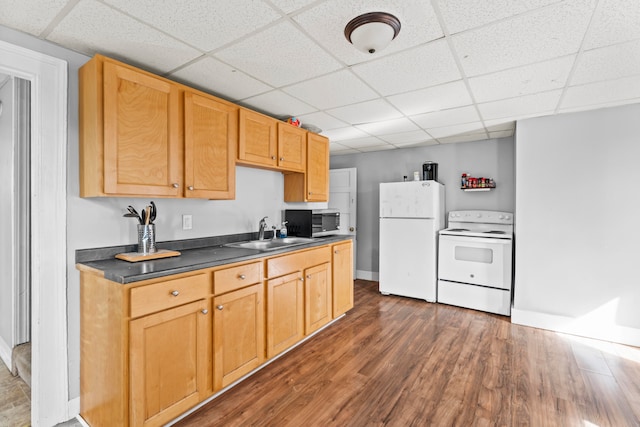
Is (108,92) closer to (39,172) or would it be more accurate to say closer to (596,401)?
(39,172)

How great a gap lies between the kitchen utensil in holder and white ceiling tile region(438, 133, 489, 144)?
3844 millimetres

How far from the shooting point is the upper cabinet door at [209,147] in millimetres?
2199

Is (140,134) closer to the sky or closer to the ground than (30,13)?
closer to the ground

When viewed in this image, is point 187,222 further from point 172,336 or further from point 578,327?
point 578,327

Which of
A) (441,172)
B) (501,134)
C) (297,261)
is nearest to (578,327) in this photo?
(501,134)

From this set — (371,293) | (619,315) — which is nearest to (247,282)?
(371,293)

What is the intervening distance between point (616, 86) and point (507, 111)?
2.67ft

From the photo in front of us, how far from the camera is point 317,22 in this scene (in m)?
1.64

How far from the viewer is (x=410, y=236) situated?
169 inches

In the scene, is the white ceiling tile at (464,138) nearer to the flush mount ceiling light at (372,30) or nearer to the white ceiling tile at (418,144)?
the white ceiling tile at (418,144)

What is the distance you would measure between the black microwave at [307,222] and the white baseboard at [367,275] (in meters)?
2.03

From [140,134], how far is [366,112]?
210cm

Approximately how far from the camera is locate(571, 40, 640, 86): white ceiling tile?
6.28ft

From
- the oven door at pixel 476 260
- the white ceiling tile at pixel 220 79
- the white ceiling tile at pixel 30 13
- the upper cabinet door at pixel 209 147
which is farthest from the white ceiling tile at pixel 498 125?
the white ceiling tile at pixel 30 13
